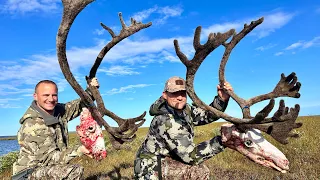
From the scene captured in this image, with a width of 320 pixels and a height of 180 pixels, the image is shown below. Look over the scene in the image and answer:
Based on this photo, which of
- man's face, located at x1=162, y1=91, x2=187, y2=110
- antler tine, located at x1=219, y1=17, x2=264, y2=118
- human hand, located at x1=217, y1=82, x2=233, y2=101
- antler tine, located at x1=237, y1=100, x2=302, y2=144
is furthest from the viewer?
human hand, located at x1=217, y1=82, x2=233, y2=101

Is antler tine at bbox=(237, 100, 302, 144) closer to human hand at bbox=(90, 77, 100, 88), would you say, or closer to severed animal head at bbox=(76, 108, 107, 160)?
severed animal head at bbox=(76, 108, 107, 160)

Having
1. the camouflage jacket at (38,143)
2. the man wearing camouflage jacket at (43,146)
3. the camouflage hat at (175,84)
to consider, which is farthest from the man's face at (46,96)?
the camouflage hat at (175,84)

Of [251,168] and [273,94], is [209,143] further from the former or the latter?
[251,168]

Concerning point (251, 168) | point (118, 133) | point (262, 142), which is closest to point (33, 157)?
point (118, 133)

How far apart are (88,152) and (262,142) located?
296 cm

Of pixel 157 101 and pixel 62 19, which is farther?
pixel 62 19

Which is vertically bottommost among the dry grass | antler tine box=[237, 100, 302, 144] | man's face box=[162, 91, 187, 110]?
the dry grass

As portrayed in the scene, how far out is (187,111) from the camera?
6.00 meters

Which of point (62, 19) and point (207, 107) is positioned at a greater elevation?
point (62, 19)

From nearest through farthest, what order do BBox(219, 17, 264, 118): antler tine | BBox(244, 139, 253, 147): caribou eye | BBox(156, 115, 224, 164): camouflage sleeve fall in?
BBox(244, 139, 253, 147): caribou eye, BBox(156, 115, 224, 164): camouflage sleeve, BBox(219, 17, 264, 118): antler tine

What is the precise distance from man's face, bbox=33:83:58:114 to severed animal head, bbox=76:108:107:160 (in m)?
0.78

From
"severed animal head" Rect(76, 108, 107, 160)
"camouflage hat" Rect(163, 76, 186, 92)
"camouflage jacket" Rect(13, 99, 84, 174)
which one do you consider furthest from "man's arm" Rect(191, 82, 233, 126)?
"camouflage jacket" Rect(13, 99, 84, 174)

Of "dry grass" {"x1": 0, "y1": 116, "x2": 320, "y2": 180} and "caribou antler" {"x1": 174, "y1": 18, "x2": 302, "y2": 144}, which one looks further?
"dry grass" {"x1": 0, "y1": 116, "x2": 320, "y2": 180}

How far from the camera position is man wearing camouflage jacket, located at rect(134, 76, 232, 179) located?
5453 mm
